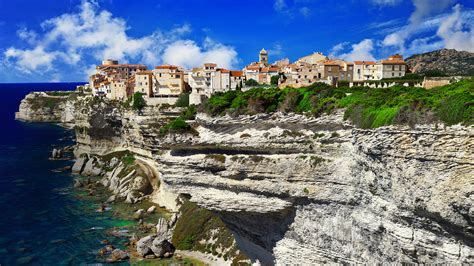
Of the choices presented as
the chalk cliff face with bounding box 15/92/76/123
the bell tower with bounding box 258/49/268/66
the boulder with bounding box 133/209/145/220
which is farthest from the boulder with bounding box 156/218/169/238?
the chalk cliff face with bounding box 15/92/76/123

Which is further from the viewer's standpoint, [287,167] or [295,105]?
[295,105]

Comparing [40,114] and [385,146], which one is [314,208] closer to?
[385,146]

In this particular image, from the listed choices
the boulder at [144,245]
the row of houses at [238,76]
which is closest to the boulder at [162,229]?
the boulder at [144,245]

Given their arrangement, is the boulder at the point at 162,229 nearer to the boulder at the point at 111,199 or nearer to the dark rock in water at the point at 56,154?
the boulder at the point at 111,199

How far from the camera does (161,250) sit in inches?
1316

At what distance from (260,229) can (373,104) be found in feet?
29.1

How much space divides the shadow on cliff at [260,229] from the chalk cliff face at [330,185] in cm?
6

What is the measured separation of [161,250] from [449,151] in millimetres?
25354

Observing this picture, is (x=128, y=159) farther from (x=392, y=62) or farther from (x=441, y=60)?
(x=441, y=60)

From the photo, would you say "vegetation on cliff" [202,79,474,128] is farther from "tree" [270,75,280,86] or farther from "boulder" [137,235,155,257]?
"tree" [270,75,280,86]

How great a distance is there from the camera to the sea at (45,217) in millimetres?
35062

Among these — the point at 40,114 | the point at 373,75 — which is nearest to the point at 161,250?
the point at 373,75

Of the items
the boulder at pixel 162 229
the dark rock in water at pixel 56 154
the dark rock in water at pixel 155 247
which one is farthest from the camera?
the dark rock in water at pixel 56 154

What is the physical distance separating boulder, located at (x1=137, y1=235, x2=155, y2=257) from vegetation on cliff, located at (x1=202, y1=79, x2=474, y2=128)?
14.4 metres
